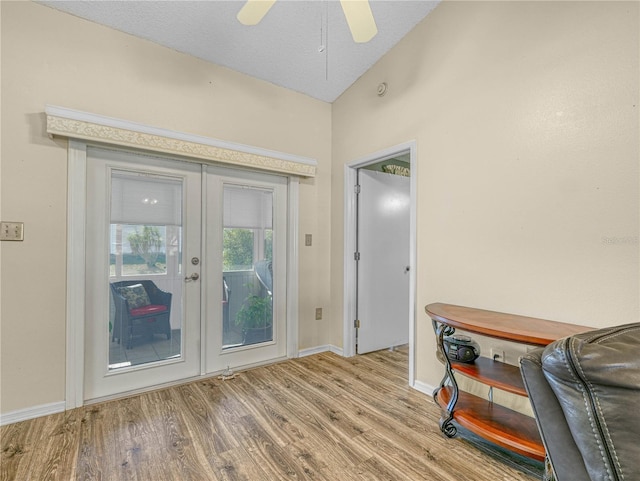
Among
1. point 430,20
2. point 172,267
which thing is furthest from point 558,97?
point 172,267

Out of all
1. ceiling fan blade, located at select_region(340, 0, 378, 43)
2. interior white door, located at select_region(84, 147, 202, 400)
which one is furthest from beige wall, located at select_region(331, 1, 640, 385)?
interior white door, located at select_region(84, 147, 202, 400)

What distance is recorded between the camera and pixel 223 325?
2961 mm

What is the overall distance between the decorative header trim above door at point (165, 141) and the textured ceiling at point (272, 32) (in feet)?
2.46

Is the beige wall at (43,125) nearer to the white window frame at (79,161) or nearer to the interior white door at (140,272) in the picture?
the white window frame at (79,161)

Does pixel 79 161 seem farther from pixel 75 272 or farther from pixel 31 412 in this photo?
pixel 31 412

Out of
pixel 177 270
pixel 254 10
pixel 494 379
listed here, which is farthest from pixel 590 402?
pixel 177 270

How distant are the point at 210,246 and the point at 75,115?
133 centimetres

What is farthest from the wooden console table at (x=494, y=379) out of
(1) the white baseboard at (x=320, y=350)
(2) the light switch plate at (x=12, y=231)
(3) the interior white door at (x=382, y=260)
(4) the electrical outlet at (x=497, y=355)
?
(2) the light switch plate at (x=12, y=231)

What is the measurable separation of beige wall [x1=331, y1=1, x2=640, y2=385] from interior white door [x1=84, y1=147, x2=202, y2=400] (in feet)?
6.43

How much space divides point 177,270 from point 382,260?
211cm

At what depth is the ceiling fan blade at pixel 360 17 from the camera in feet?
5.20

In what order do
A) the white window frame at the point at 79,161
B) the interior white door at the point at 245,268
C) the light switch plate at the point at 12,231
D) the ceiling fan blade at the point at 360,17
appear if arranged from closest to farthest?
the ceiling fan blade at the point at 360,17 → the light switch plate at the point at 12,231 → the white window frame at the point at 79,161 → the interior white door at the point at 245,268

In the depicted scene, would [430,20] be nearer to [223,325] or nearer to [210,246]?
[210,246]

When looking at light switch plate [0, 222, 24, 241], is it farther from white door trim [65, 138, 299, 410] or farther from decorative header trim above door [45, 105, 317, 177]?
decorative header trim above door [45, 105, 317, 177]
